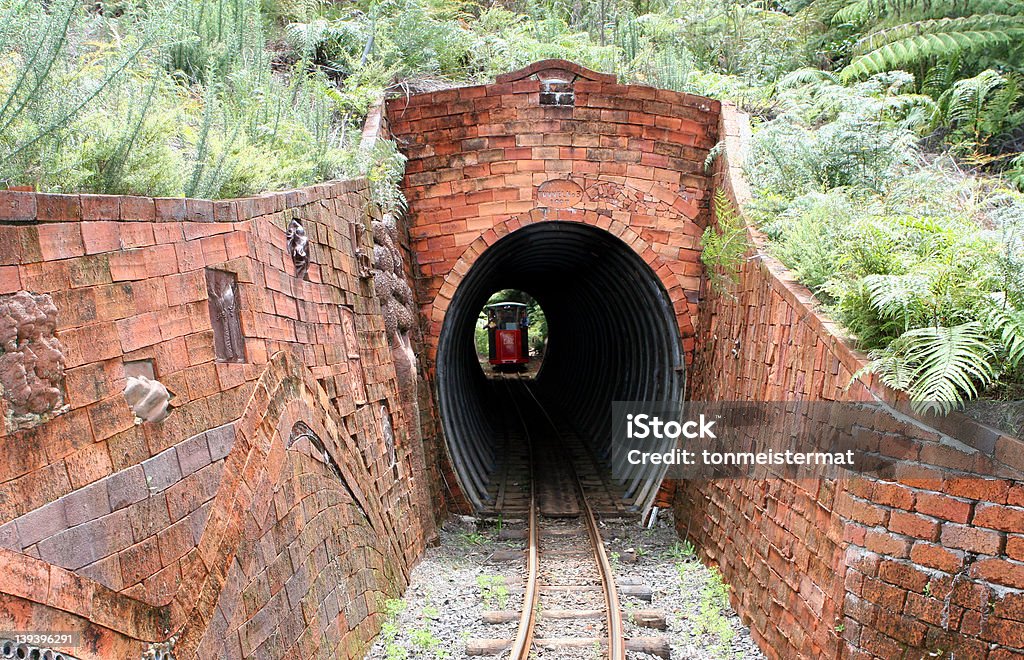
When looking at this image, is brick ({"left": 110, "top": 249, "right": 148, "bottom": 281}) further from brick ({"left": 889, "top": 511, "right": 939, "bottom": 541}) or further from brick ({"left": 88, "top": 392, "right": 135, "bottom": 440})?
brick ({"left": 889, "top": 511, "right": 939, "bottom": 541})

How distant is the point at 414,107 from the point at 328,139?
1.80m

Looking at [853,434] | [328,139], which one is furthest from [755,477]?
[328,139]

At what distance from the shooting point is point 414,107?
861cm

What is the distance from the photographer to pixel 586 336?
1538 cm

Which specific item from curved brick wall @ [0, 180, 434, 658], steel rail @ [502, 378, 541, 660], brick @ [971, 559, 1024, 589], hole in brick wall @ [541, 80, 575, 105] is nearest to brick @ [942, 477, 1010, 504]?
brick @ [971, 559, 1024, 589]

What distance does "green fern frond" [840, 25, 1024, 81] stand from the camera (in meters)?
9.24

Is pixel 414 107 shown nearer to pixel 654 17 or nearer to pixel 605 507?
pixel 605 507

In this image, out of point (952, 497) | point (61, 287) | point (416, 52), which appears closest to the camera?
point (61, 287)

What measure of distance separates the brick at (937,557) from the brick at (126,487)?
3.77 m

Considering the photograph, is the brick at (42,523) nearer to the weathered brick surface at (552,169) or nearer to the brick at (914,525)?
the brick at (914,525)

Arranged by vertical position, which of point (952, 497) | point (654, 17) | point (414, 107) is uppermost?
point (654, 17)

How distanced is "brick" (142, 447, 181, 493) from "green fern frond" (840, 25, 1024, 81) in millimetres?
9616

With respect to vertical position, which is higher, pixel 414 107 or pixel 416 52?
pixel 416 52

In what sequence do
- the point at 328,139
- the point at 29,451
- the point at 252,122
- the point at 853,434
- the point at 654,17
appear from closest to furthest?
the point at 29,451 → the point at 853,434 → the point at 252,122 → the point at 328,139 → the point at 654,17
